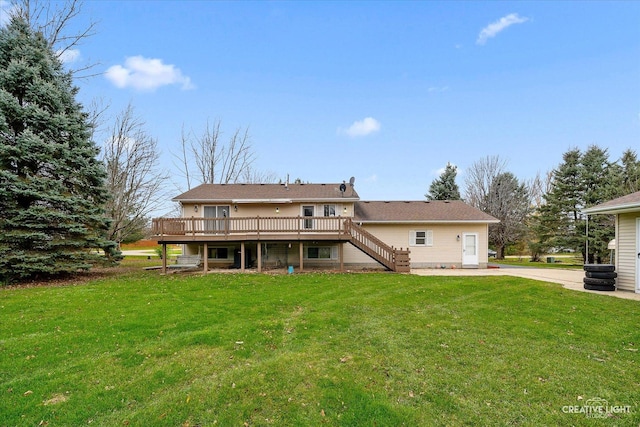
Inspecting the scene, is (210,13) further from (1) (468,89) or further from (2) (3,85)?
(1) (468,89)

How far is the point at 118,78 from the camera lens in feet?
61.6

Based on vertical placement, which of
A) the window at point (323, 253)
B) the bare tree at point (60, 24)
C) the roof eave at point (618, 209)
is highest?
the bare tree at point (60, 24)

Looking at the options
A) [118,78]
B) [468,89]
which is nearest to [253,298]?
[118,78]

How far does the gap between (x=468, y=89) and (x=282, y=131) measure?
558 inches

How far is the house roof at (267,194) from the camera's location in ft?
54.7

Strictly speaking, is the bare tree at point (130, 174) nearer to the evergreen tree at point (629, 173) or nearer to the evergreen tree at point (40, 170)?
the evergreen tree at point (40, 170)

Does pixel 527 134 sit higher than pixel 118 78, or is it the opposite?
pixel 118 78

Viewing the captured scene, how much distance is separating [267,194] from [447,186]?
21.2 metres

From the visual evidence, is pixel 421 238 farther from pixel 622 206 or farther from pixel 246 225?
pixel 246 225

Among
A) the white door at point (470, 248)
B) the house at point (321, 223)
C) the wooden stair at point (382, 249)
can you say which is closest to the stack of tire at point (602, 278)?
the wooden stair at point (382, 249)

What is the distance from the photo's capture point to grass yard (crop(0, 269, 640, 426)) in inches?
136

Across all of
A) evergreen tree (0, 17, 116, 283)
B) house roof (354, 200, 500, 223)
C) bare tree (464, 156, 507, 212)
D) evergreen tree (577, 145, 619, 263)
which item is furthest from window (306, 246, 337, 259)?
bare tree (464, 156, 507, 212)

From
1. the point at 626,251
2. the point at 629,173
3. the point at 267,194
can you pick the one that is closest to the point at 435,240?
the point at 626,251

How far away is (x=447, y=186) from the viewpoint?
1222 inches
